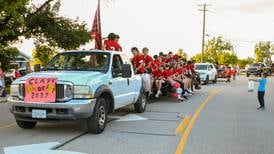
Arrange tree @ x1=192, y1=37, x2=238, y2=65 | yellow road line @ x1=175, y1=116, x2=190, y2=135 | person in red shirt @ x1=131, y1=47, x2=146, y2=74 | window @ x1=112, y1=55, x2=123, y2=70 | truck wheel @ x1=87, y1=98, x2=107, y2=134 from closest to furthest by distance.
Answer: truck wheel @ x1=87, y1=98, x2=107, y2=134
yellow road line @ x1=175, y1=116, x2=190, y2=135
window @ x1=112, y1=55, x2=123, y2=70
person in red shirt @ x1=131, y1=47, x2=146, y2=74
tree @ x1=192, y1=37, x2=238, y2=65

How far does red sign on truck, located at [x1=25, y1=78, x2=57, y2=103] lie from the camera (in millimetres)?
8609

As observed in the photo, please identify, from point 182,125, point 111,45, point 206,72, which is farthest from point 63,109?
point 206,72

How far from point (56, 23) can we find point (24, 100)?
2177cm

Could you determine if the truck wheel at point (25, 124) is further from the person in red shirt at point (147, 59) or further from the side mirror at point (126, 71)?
the person in red shirt at point (147, 59)

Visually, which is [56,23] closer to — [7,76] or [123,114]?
[7,76]

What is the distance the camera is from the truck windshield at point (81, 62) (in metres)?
10.1

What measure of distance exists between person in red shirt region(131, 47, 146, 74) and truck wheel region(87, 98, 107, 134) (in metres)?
5.32

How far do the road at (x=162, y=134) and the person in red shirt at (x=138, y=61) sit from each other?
5.94 ft

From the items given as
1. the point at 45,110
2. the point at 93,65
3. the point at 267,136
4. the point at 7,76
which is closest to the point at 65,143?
the point at 45,110

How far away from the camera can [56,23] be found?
29.9 m

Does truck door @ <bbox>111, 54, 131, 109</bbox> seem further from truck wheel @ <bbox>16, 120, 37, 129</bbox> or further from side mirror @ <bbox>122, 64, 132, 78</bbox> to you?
truck wheel @ <bbox>16, 120, 37, 129</bbox>

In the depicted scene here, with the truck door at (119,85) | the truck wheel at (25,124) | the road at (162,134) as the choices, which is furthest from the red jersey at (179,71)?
the truck wheel at (25,124)

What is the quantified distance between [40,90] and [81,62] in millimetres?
1870

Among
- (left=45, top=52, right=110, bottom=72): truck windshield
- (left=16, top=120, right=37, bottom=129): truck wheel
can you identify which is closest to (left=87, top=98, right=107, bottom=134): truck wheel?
(left=45, top=52, right=110, bottom=72): truck windshield
